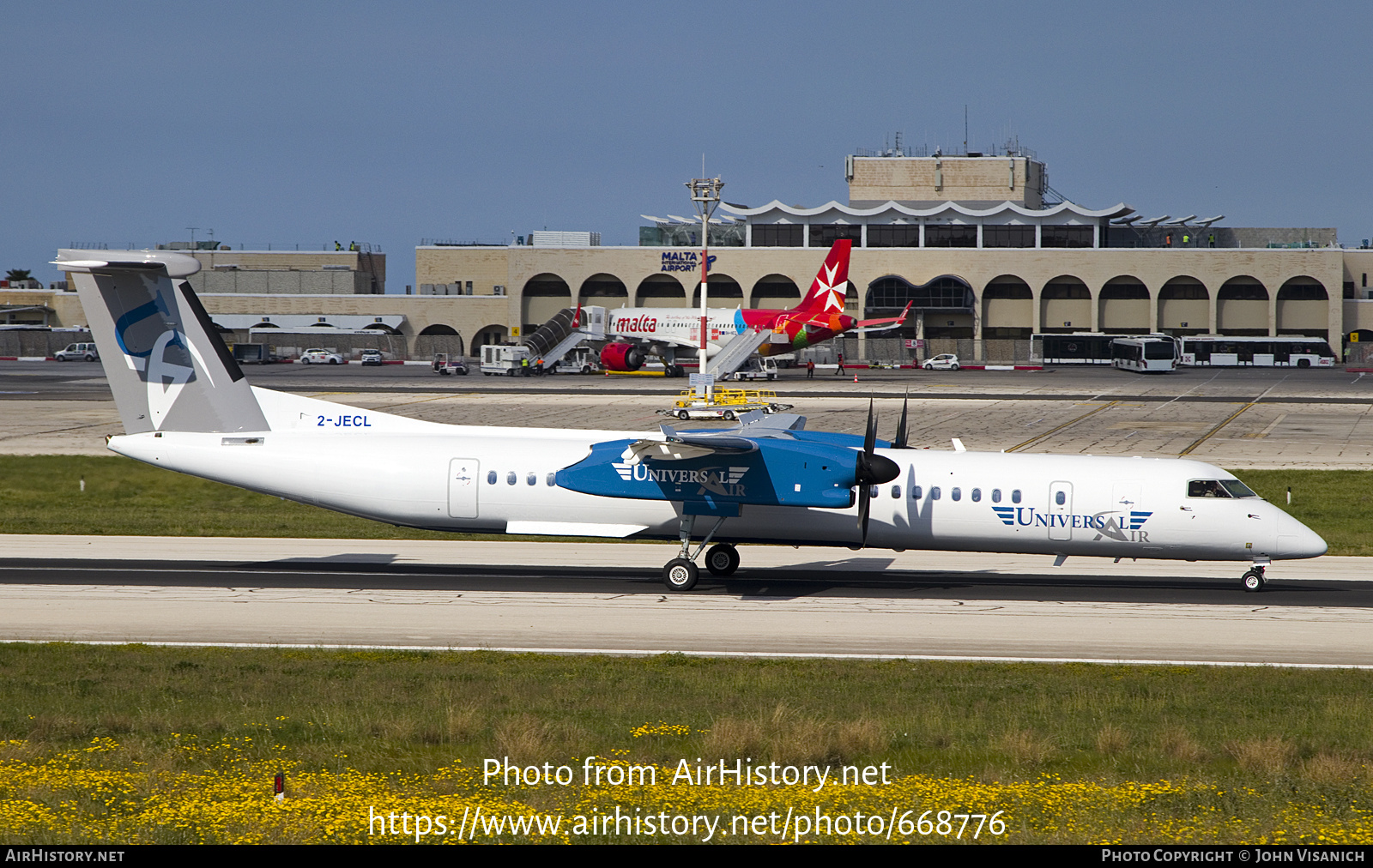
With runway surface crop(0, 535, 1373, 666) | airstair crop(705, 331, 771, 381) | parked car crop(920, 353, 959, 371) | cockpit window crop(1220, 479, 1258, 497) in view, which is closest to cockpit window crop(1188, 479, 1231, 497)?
cockpit window crop(1220, 479, 1258, 497)

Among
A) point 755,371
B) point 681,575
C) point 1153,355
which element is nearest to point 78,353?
point 755,371

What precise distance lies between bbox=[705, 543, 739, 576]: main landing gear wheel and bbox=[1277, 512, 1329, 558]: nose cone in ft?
36.4

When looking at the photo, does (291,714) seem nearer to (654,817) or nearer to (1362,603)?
(654,817)

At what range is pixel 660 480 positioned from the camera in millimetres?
24797

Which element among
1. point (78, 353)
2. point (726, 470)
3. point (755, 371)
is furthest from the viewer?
point (78, 353)

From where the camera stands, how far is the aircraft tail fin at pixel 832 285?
299ft

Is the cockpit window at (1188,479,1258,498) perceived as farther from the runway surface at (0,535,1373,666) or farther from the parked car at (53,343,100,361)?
the parked car at (53,343,100,361)

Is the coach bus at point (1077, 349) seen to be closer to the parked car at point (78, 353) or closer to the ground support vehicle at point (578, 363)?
the ground support vehicle at point (578, 363)

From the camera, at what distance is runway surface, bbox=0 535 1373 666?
67.3 ft

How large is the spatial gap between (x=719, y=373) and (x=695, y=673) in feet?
213

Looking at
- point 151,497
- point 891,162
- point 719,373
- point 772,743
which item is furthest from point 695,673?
point 891,162

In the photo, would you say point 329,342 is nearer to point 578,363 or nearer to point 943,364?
point 578,363

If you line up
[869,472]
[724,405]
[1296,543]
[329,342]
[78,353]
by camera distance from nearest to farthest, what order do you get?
[869,472] → [1296,543] → [724,405] → [78,353] → [329,342]

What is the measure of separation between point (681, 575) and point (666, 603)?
3.89ft
